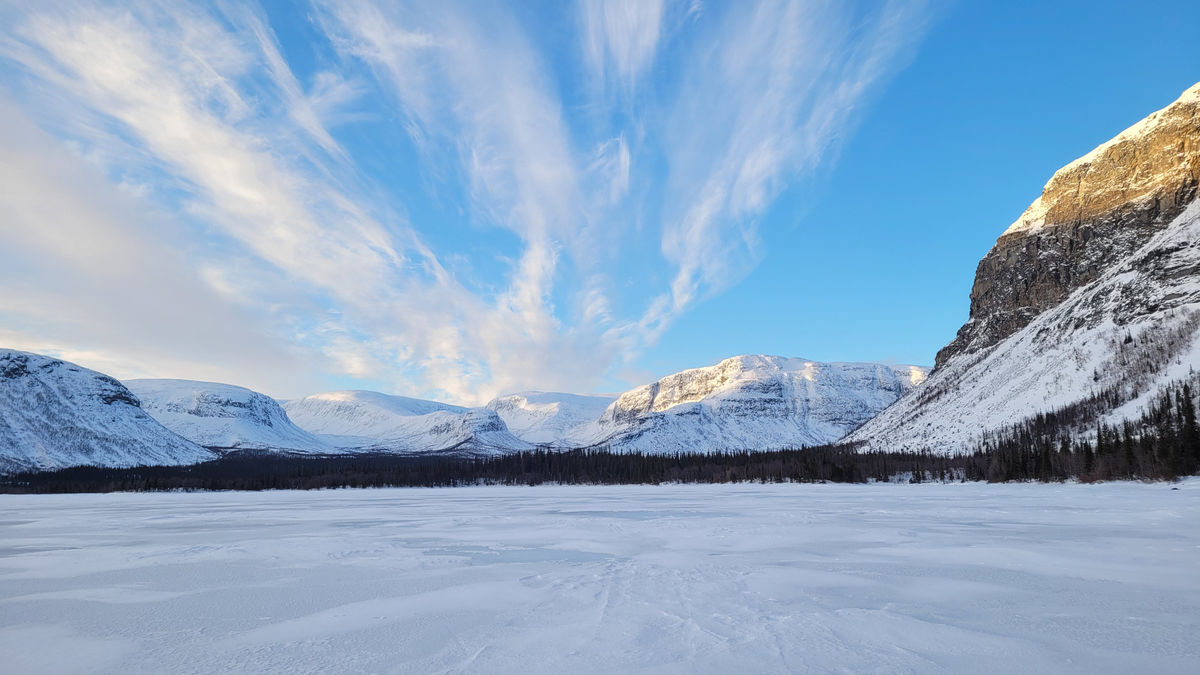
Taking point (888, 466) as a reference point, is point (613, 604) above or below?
above

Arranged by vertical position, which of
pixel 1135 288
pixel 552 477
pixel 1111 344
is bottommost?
pixel 552 477

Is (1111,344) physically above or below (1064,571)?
above

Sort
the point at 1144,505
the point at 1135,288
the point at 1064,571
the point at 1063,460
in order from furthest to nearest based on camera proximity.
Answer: the point at 1135,288
the point at 1063,460
the point at 1144,505
the point at 1064,571

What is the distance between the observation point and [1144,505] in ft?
145

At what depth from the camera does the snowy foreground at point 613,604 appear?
8875 mm

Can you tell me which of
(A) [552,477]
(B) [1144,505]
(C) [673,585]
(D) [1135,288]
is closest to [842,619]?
(C) [673,585]

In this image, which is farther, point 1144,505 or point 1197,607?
point 1144,505

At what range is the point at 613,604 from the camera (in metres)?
12.6

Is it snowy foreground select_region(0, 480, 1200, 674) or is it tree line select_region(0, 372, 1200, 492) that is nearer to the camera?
snowy foreground select_region(0, 480, 1200, 674)

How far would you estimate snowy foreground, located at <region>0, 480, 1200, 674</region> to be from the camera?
29.1 feet

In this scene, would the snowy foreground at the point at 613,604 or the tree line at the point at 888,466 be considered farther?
the tree line at the point at 888,466

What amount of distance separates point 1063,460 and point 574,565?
Answer: 116 meters

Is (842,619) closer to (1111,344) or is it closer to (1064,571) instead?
(1064,571)

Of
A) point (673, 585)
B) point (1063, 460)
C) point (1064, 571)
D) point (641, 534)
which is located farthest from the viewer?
point (1063, 460)
